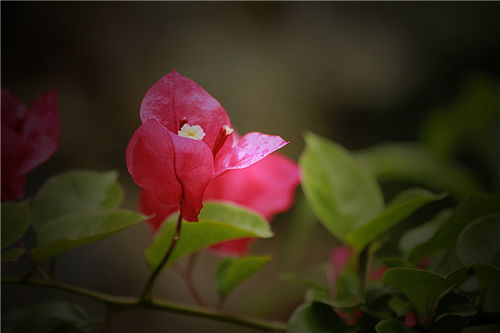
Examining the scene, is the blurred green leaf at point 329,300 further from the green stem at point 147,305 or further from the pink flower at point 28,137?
the pink flower at point 28,137

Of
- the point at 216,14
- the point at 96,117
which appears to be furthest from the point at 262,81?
the point at 96,117

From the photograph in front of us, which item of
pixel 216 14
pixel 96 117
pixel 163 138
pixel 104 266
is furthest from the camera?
pixel 216 14

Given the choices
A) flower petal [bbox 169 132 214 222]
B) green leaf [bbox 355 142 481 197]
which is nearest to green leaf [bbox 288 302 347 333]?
flower petal [bbox 169 132 214 222]

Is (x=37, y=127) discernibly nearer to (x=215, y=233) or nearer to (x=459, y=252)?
(x=215, y=233)

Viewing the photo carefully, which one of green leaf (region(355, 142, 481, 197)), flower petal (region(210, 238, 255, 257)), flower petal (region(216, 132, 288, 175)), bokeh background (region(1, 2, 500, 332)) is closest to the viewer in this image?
flower petal (region(216, 132, 288, 175))

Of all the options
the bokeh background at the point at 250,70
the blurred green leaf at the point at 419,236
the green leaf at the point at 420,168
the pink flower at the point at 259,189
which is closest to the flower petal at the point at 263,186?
the pink flower at the point at 259,189

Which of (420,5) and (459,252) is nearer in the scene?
(459,252)

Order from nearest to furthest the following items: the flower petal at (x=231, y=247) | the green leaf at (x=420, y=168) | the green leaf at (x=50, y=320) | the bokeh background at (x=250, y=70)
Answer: the green leaf at (x=50, y=320), the flower petal at (x=231, y=247), the green leaf at (x=420, y=168), the bokeh background at (x=250, y=70)

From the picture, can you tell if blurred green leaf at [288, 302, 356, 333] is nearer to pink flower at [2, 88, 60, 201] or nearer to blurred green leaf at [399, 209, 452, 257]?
blurred green leaf at [399, 209, 452, 257]
